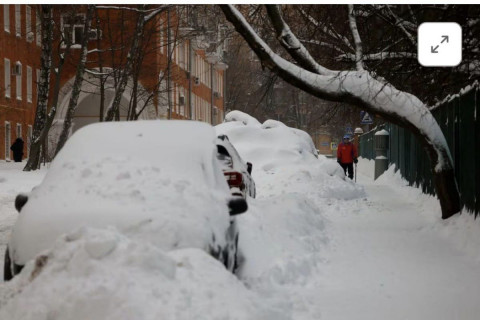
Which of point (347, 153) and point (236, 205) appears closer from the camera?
point (236, 205)

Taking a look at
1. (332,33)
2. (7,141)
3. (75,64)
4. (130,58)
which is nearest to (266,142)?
(332,33)

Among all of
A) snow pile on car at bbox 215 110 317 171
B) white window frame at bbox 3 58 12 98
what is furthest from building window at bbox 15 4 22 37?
snow pile on car at bbox 215 110 317 171

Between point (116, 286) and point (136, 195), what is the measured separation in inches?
63.1

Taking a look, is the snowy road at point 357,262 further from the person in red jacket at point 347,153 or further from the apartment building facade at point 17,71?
the apartment building facade at point 17,71

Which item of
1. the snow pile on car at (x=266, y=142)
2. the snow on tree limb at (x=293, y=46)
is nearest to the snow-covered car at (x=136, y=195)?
the snow on tree limb at (x=293, y=46)

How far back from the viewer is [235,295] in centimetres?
574

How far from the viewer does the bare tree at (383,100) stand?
560 inches

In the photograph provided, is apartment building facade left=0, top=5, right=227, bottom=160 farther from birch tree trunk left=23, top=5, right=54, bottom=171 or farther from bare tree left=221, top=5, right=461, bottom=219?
bare tree left=221, top=5, right=461, bottom=219

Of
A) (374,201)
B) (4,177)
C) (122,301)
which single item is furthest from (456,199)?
(4,177)

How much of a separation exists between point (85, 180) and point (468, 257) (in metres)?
5.45

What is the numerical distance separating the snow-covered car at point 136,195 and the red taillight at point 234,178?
9.74ft

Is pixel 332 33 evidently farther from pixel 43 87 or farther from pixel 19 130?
pixel 19 130

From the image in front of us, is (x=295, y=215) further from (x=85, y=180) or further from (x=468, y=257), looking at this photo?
(x=85, y=180)

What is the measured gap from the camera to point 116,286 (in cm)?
523
